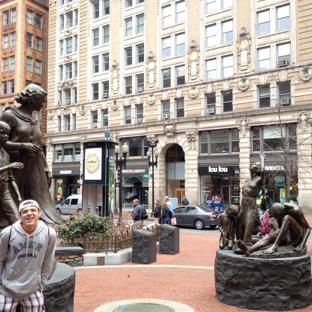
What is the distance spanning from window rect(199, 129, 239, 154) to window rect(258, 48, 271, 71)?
5.72 metres

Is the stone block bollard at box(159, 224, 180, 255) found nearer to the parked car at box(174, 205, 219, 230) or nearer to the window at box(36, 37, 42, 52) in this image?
the parked car at box(174, 205, 219, 230)

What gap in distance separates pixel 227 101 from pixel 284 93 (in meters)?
5.06

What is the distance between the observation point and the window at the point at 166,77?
38781 mm

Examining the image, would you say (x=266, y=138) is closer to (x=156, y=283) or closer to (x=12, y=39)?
(x=156, y=283)

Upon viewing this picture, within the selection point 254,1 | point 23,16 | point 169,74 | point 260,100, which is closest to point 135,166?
point 169,74

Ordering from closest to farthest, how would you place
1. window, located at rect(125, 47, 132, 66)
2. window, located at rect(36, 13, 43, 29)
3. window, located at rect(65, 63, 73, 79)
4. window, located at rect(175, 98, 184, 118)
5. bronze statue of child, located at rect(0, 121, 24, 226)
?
bronze statue of child, located at rect(0, 121, 24, 226), window, located at rect(175, 98, 184, 118), window, located at rect(125, 47, 132, 66), window, located at rect(65, 63, 73, 79), window, located at rect(36, 13, 43, 29)

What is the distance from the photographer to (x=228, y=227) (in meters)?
7.80

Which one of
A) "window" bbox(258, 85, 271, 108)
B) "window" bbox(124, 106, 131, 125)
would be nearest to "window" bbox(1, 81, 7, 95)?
"window" bbox(124, 106, 131, 125)

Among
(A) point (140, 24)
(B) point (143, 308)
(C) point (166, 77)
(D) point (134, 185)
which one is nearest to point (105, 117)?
(D) point (134, 185)

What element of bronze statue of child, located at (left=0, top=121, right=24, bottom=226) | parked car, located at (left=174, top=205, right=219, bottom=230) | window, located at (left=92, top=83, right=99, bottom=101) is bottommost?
parked car, located at (left=174, top=205, right=219, bottom=230)

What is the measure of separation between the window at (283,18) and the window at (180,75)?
9.48 metres

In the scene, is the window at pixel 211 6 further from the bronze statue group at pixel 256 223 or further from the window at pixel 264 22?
the bronze statue group at pixel 256 223

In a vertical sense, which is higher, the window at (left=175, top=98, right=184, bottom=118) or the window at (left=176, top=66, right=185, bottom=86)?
the window at (left=176, top=66, right=185, bottom=86)

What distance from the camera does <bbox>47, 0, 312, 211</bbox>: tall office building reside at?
31.5 meters
